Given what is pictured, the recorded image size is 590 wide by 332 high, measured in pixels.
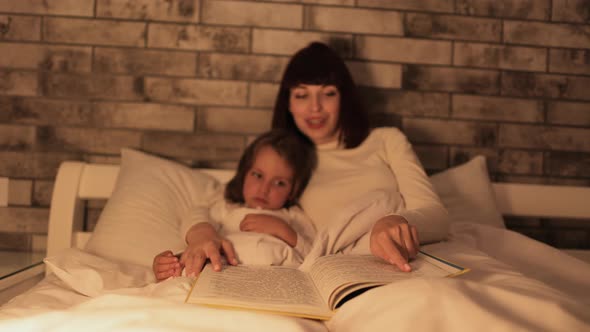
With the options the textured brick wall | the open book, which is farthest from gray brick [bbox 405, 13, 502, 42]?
the open book

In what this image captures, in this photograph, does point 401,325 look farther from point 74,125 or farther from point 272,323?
point 74,125

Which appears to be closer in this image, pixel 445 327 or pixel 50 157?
pixel 445 327

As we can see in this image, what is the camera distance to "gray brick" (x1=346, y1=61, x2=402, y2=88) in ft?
5.46

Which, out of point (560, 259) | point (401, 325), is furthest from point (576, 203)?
point (401, 325)

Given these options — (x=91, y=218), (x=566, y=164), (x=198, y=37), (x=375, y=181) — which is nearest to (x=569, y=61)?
(x=566, y=164)

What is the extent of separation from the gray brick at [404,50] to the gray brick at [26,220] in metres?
1.28

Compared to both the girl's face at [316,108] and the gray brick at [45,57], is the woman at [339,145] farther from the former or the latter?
the gray brick at [45,57]

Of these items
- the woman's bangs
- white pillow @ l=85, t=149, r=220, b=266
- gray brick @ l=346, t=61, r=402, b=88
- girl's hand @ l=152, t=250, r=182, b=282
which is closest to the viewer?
girl's hand @ l=152, t=250, r=182, b=282

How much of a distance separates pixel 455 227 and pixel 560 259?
0.28m

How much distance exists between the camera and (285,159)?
1260mm

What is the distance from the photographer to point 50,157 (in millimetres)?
1587

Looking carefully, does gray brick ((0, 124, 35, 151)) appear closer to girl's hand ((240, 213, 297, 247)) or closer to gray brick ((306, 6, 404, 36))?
girl's hand ((240, 213, 297, 247))

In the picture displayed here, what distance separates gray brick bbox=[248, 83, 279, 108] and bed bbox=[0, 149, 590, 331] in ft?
1.02

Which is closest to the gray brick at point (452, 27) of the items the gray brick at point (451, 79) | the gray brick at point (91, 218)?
the gray brick at point (451, 79)
